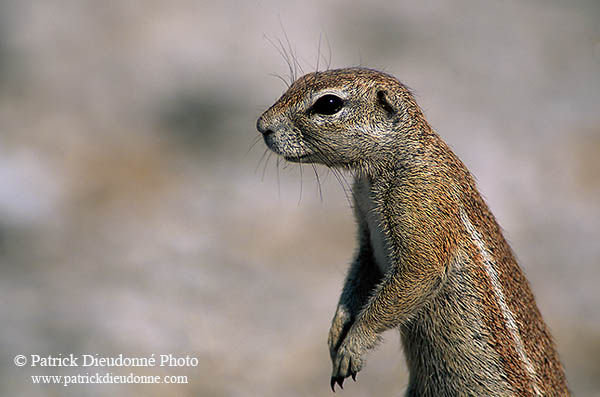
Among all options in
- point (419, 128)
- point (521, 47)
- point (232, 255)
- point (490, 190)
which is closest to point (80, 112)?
point (232, 255)

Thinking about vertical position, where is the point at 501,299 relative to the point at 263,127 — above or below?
below

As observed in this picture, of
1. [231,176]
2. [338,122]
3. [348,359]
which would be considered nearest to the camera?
[338,122]

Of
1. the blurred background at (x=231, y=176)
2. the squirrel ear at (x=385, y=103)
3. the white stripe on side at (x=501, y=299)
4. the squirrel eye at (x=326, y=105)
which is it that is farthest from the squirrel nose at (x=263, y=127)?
the blurred background at (x=231, y=176)

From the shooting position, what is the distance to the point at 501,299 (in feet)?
8.81

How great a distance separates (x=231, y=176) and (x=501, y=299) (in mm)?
4280

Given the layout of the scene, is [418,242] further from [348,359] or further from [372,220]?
[348,359]

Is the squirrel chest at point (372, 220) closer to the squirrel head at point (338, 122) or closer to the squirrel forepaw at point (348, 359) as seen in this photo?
the squirrel head at point (338, 122)

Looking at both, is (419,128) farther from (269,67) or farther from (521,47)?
(521,47)

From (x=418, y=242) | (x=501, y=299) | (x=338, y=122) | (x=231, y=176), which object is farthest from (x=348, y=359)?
(x=231, y=176)

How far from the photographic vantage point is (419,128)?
2635 mm

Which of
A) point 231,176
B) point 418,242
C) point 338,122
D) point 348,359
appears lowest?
point 348,359

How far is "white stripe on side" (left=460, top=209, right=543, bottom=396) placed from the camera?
2646mm

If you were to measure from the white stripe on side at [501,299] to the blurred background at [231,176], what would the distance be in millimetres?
2276

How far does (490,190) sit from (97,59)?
410 centimetres
